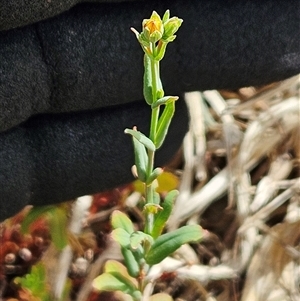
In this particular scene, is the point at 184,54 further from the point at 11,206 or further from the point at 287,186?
the point at 287,186

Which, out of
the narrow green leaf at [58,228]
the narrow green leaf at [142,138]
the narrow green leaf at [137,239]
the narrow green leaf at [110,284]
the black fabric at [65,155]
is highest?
the narrow green leaf at [142,138]

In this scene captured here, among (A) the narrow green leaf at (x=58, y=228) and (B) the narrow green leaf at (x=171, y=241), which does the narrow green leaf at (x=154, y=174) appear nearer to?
(B) the narrow green leaf at (x=171, y=241)

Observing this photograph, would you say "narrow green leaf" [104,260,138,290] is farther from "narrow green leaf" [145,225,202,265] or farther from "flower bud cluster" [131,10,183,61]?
"flower bud cluster" [131,10,183,61]

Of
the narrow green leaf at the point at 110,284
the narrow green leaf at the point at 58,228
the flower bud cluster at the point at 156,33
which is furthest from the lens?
the narrow green leaf at the point at 58,228

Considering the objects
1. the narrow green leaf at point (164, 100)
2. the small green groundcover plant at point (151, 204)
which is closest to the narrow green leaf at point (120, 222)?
the small green groundcover plant at point (151, 204)

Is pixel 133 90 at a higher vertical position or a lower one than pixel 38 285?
higher

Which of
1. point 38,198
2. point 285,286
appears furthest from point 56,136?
point 285,286
